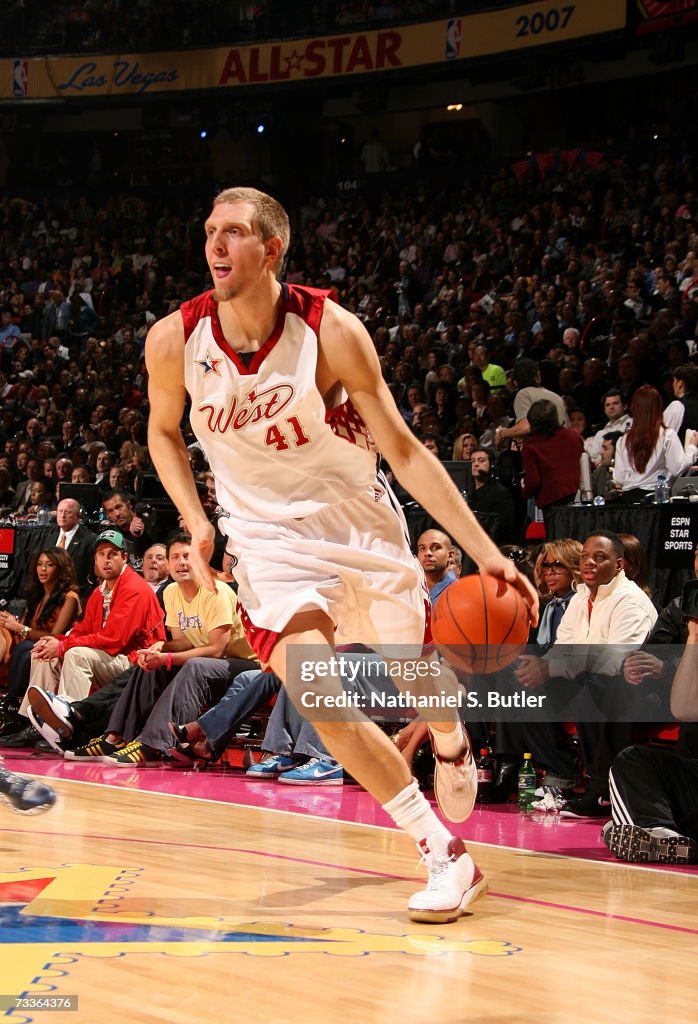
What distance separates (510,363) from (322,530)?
913 cm

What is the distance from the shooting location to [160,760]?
7590 millimetres

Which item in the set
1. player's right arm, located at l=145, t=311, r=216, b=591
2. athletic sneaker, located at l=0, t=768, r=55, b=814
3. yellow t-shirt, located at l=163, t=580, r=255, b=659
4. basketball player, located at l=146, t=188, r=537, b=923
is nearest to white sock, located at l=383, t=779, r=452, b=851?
basketball player, located at l=146, t=188, r=537, b=923

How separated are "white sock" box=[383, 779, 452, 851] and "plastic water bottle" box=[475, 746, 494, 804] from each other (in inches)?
106

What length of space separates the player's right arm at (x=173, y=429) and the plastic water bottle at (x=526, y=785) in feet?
9.52

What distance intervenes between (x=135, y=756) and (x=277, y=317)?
4.52 meters

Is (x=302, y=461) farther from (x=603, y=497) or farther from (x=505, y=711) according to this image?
(x=603, y=497)

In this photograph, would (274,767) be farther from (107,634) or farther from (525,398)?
(525,398)

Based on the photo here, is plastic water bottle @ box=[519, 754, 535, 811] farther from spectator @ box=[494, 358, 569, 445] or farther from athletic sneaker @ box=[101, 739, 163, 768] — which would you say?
spectator @ box=[494, 358, 569, 445]

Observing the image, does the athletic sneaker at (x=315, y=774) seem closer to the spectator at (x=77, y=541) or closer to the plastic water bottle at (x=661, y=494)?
the plastic water bottle at (x=661, y=494)

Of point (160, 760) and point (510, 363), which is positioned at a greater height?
point (510, 363)

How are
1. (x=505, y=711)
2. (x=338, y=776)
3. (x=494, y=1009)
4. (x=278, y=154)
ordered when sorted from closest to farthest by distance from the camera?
(x=494, y=1009)
(x=505, y=711)
(x=338, y=776)
(x=278, y=154)

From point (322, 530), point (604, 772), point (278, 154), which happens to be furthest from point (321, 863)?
point (278, 154)

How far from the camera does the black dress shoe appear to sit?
833cm

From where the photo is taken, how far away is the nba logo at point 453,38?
19.5 meters
